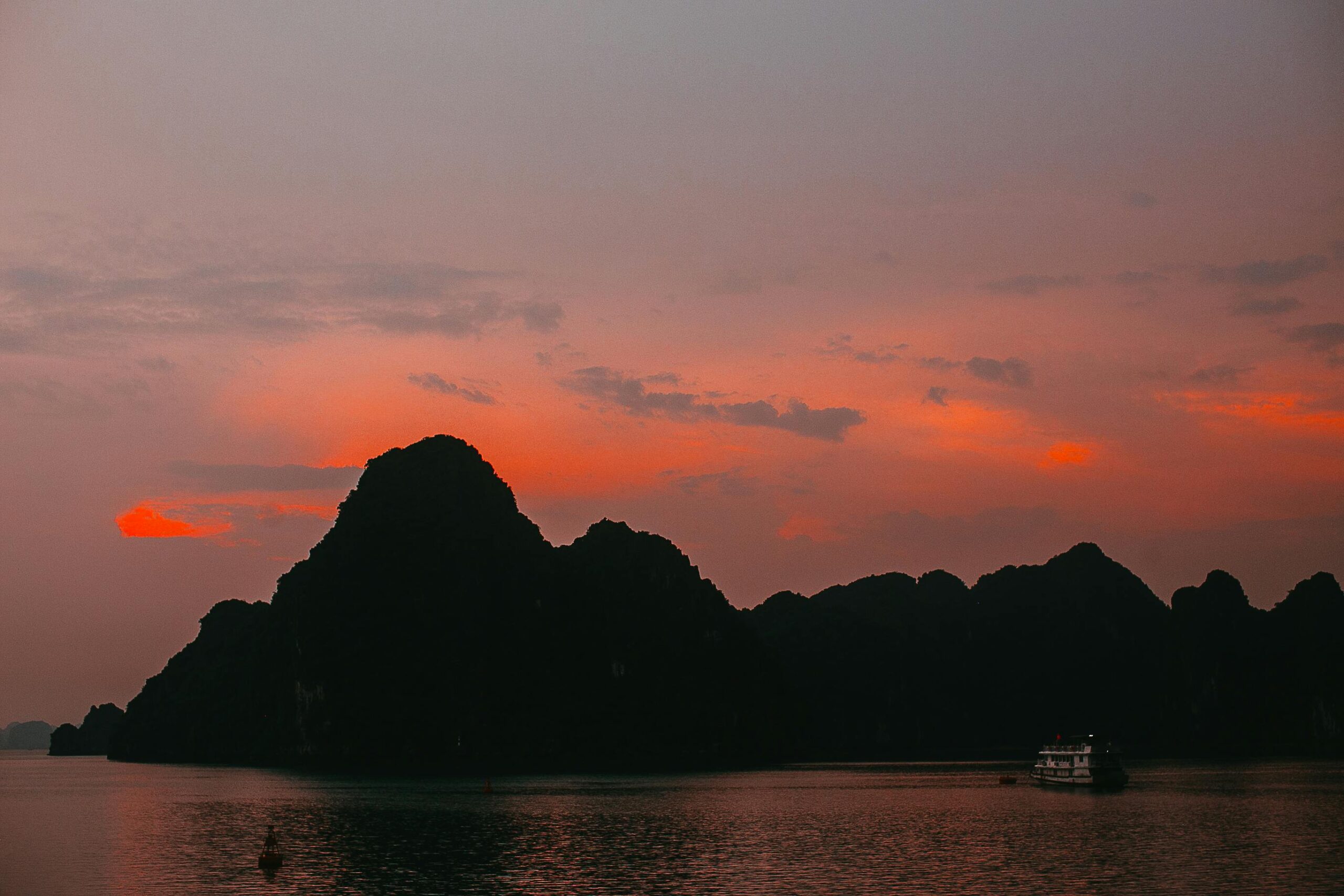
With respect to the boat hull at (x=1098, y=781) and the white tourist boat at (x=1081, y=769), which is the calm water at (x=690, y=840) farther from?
the white tourist boat at (x=1081, y=769)

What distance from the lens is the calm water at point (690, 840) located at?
174 ft

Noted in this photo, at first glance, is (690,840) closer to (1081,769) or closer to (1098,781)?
(1098,781)

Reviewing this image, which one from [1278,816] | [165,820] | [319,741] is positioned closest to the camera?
[1278,816]

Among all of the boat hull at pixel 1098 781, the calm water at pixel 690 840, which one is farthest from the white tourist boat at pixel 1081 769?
the calm water at pixel 690 840

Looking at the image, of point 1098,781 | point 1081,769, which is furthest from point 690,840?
point 1081,769

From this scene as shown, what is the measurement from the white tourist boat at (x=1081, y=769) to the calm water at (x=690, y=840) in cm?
429

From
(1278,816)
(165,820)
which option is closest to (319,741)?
(165,820)

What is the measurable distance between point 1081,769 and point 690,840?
58.5 metres

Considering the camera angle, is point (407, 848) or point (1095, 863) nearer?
point (1095, 863)

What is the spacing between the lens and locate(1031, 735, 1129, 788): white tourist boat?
368 feet

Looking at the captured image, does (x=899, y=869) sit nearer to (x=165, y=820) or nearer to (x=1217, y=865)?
(x=1217, y=865)

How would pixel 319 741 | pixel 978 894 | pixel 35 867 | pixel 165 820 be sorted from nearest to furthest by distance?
pixel 978 894, pixel 35 867, pixel 165 820, pixel 319 741

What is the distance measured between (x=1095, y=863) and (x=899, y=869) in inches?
373

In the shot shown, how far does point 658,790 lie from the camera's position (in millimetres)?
122000
